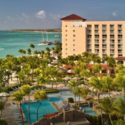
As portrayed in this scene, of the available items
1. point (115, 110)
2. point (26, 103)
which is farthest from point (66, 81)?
point (115, 110)

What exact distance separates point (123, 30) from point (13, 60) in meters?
25.5

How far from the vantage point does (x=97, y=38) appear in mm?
51656

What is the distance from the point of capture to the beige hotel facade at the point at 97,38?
1998 inches

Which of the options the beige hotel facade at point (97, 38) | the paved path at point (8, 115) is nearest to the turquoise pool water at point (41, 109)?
the paved path at point (8, 115)

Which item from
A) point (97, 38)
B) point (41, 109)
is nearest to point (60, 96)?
point (41, 109)

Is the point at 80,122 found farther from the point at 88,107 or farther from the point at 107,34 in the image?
the point at 107,34

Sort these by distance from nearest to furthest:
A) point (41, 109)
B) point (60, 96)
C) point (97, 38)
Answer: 1. point (41, 109)
2. point (60, 96)
3. point (97, 38)

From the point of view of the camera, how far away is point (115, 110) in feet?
60.3

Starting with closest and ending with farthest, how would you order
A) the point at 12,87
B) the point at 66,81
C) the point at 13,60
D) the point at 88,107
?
the point at 88,107 → the point at 12,87 → the point at 66,81 → the point at 13,60

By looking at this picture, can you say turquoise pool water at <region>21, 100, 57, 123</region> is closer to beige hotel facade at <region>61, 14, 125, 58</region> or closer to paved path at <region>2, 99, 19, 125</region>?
paved path at <region>2, 99, 19, 125</region>

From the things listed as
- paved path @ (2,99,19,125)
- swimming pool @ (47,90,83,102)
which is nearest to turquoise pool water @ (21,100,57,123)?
paved path @ (2,99,19,125)

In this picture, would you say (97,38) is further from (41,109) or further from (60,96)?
(41,109)

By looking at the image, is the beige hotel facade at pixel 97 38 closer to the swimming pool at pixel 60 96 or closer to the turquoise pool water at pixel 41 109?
the swimming pool at pixel 60 96

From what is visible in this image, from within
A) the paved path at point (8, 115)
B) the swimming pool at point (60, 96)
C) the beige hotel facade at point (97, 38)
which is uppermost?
the beige hotel facade at point (97, 38)
